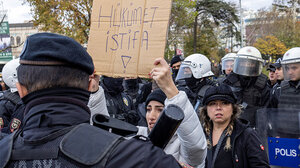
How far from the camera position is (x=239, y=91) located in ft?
16.1

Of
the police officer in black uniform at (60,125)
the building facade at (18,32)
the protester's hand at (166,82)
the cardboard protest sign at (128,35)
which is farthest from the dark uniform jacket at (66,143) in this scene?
the building facade at (18,32)

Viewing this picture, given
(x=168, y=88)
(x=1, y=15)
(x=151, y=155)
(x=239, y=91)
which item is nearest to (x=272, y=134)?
(x=239, y=91)

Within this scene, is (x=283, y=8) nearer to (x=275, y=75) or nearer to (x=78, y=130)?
(x=275, y=75)

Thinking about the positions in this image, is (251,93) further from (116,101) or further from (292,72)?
(116,101)

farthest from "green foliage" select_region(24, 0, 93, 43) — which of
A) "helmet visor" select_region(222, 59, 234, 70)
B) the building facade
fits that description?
the building facade

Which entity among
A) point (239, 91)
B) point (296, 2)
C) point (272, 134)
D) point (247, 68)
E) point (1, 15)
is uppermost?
point (296, 2)

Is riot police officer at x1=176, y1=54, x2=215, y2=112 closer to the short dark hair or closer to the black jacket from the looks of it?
the black jacket

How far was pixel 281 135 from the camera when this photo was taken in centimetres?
380

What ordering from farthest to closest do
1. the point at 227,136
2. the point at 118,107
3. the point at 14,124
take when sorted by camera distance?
the point at 118,107, the point at 14,124, the point at 227,136

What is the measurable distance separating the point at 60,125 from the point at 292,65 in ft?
13.5

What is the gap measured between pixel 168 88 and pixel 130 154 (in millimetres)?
645

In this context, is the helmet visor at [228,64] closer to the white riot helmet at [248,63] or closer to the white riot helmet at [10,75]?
the white riot helmet at [248,63]

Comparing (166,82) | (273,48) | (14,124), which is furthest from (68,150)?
(273,48)

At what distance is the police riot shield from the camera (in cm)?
364
